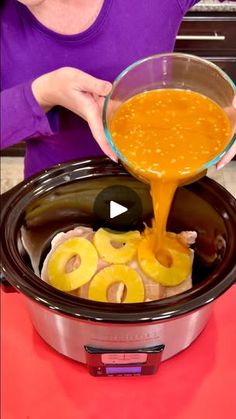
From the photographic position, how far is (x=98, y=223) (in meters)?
0.84

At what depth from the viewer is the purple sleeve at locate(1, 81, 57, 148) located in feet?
2.86

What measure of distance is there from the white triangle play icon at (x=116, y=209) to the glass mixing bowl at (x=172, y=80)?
5.5 inches

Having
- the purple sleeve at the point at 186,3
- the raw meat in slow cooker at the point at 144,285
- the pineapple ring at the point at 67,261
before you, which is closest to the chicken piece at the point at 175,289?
the raw meat in slow cooker at the point at 144,285

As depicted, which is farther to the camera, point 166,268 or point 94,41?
point 94,41

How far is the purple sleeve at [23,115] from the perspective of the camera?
872 millimetres

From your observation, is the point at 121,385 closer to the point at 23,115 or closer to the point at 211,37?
the point at 23,115

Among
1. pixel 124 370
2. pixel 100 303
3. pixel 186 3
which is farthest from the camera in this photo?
pixel 186 3

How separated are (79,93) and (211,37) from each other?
70 centimetres

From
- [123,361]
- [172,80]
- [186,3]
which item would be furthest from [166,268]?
[186,3]

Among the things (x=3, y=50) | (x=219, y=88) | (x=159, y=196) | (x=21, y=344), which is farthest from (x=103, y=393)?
(x=3, y=50)

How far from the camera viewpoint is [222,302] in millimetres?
801

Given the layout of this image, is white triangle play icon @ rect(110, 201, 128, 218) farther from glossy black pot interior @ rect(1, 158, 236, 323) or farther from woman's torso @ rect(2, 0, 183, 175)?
woman's torso @ rect(2, 0, 183, 175)
